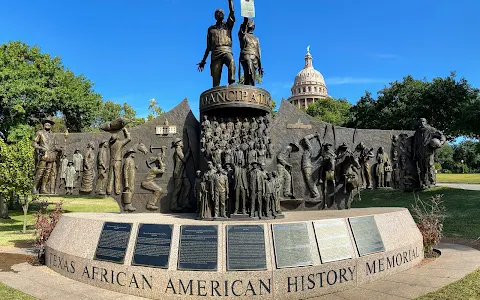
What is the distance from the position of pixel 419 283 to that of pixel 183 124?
26.4 ft

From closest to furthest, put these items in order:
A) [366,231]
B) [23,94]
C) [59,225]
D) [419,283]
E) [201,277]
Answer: [201,277]
[419,283]
[366,231]
[59,225]
[23,94]

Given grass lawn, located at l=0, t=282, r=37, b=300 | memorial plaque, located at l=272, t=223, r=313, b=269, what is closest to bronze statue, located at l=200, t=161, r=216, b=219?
memorial plaque, located at l=272, t=223, r=313, b=269

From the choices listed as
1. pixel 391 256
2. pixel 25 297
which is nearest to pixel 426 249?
pixel 391 256

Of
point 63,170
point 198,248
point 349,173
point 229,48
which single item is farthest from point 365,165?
point 63,170

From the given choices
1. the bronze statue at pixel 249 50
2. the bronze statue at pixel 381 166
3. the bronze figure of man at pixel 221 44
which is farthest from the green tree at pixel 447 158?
the bronze figure of man at pixel 221 44

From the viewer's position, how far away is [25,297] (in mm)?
6453

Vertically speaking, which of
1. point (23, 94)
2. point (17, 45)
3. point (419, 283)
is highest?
point (17, 45)

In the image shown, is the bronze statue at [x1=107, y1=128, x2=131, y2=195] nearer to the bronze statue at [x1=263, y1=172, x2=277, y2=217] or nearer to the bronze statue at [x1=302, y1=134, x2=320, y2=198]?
the bronze statue at [x1=263, y1=172, x2=277, y2=217]

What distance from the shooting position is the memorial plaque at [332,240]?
6.82m

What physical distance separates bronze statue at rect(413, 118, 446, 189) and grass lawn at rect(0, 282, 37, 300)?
12548 mm

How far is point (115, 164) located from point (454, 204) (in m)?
18.6

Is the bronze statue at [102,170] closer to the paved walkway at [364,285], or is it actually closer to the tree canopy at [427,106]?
the paved walkway at [364,285]

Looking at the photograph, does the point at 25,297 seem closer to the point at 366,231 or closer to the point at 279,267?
the point at 279,267

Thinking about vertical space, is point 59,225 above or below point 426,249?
above
